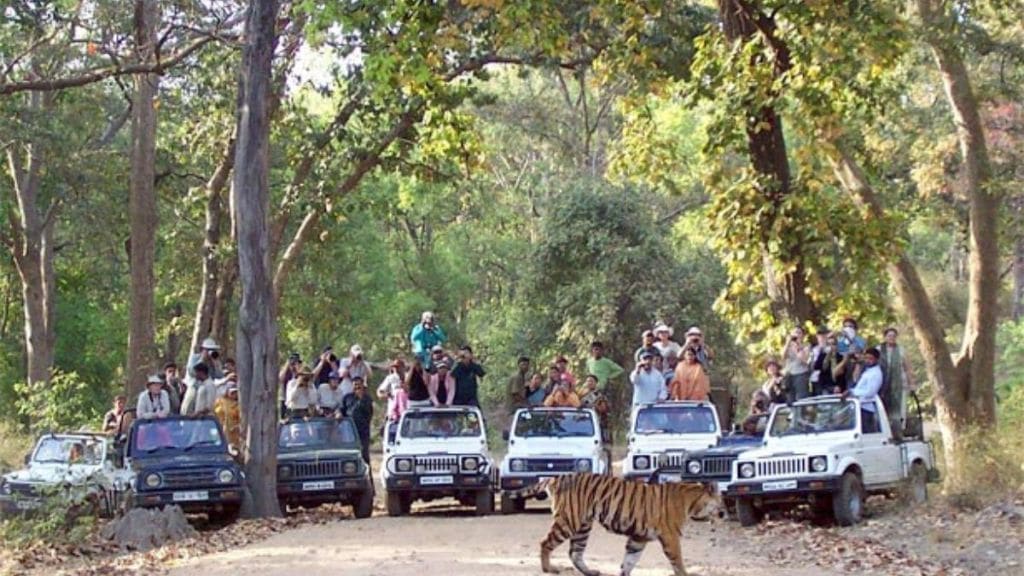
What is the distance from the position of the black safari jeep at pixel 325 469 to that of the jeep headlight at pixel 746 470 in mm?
5350

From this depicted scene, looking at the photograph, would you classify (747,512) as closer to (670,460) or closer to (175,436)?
(670,460)

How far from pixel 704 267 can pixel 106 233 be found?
14.1 metres

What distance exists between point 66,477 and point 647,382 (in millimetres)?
8117

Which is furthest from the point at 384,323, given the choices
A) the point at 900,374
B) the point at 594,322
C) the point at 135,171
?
the point at 900,374

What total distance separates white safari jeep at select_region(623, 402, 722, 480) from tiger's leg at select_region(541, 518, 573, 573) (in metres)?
6.76

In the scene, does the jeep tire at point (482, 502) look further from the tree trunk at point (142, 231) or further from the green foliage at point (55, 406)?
the tree trunk at point (142, 231)

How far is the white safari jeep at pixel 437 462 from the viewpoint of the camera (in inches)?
795

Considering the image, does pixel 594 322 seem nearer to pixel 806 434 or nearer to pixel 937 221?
pixel 937 221

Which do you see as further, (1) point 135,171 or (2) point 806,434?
(1) point 135,171

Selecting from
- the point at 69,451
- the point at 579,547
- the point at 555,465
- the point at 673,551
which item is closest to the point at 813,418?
the point at 555,465

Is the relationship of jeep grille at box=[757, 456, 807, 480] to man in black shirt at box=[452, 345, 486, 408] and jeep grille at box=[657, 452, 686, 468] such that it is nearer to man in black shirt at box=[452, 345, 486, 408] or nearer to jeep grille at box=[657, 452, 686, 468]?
jeep grille at box=[657, 452, 686, 468]

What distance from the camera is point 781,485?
17.4 meters

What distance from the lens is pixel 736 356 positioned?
36875mm

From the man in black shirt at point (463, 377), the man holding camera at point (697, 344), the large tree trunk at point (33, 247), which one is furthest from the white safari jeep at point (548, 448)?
the large tree trunk at point (33, 247)
